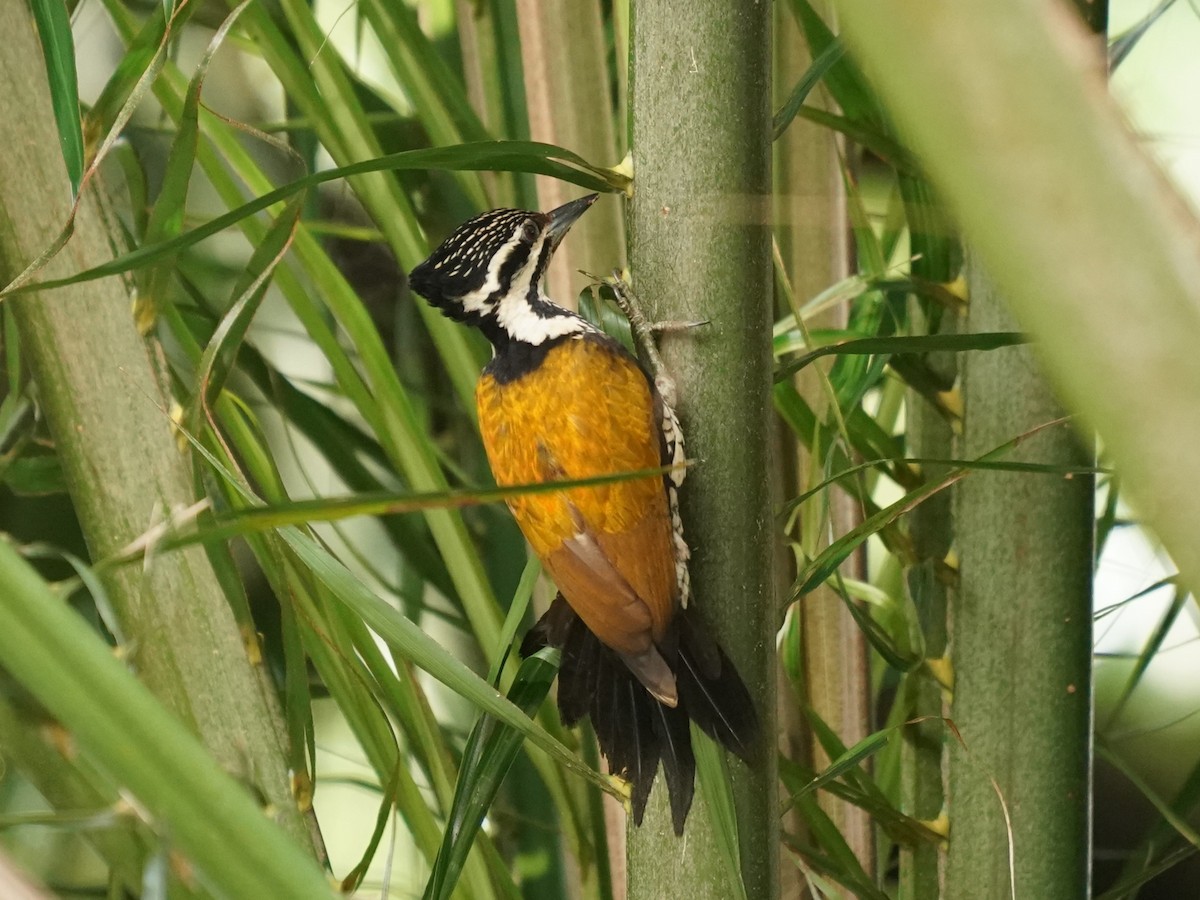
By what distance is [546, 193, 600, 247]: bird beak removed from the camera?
0.70 meters

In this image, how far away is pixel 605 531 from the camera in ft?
2.01

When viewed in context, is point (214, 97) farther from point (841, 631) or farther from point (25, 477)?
point (841, 631)

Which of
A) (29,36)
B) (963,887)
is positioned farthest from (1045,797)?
(29,36)

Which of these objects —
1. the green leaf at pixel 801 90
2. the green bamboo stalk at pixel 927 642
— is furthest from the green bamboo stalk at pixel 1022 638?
the green leaf at pixel 801 90

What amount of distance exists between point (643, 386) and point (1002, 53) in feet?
1.59

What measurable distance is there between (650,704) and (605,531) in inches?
3.9

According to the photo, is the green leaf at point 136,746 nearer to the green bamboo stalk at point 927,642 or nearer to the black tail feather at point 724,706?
the black tail feather at point 724,706

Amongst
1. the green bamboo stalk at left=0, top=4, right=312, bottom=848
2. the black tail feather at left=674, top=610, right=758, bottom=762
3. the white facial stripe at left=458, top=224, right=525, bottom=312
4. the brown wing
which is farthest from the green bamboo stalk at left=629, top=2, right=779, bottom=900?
the white facial stripe at left=458, top=224, right=525, bottom=312

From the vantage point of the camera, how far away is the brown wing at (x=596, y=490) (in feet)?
1.92

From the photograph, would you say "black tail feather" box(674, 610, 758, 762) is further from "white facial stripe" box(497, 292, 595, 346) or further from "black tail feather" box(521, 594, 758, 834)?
"white facial stripe" box(497, 292, 595, 346)

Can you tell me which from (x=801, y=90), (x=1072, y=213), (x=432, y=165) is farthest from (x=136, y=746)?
(x=801, y=90)

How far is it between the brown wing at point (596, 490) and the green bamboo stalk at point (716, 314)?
109 mm

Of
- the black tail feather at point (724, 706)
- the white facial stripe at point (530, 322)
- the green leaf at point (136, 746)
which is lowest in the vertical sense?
the black tail feather at point (724, 706)

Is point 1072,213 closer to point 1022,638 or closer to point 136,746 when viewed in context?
point 136,746
